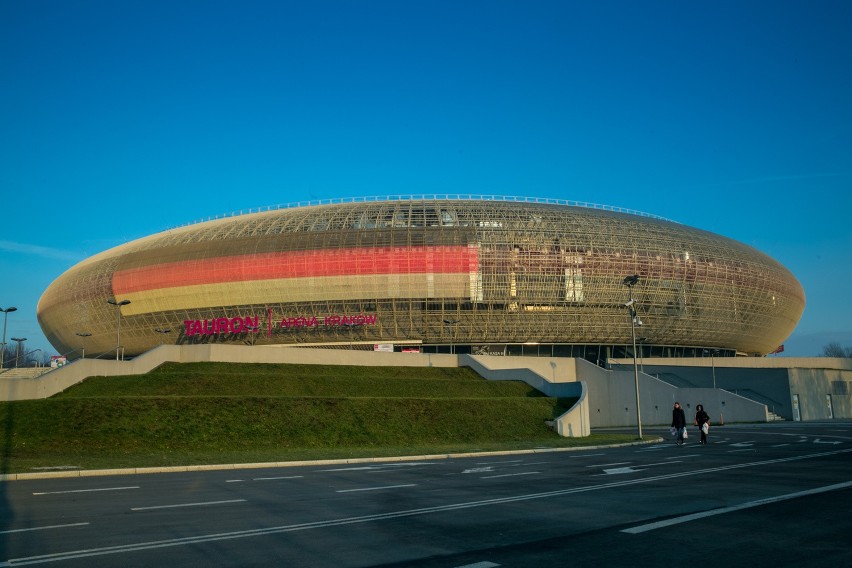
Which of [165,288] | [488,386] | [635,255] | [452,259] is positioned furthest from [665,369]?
[165,288]

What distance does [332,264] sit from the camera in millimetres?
70188

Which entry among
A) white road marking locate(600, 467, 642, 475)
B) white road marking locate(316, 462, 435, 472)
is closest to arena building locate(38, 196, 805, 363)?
white road marking locate(316, 462, 435, 472)

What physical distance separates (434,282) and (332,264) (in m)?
10.0

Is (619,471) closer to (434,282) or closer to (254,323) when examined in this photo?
(434,282)

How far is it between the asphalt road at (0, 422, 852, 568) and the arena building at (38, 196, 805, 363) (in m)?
50.0

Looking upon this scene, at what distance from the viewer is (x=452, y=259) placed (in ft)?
229

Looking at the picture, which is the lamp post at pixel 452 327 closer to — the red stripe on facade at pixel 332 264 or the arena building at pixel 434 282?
the arena building at pixel 434 282

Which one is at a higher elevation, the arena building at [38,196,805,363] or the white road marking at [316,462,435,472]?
the arena building at [38,196,805,363]

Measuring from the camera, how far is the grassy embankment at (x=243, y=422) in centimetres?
2520

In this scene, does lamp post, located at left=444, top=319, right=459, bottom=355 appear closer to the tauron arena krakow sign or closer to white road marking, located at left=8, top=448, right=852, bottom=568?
the tauron arena krakow sign

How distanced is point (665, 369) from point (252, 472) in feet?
186

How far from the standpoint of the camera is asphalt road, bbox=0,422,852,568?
28.9 ft

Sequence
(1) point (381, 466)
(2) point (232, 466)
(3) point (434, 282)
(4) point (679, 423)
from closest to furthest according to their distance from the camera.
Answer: (2) point (232, 466), (1) point (381, 466), (4) point (679, 423), (3) point (434, 282)

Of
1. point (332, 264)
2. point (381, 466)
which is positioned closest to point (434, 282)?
point (332, 264)
